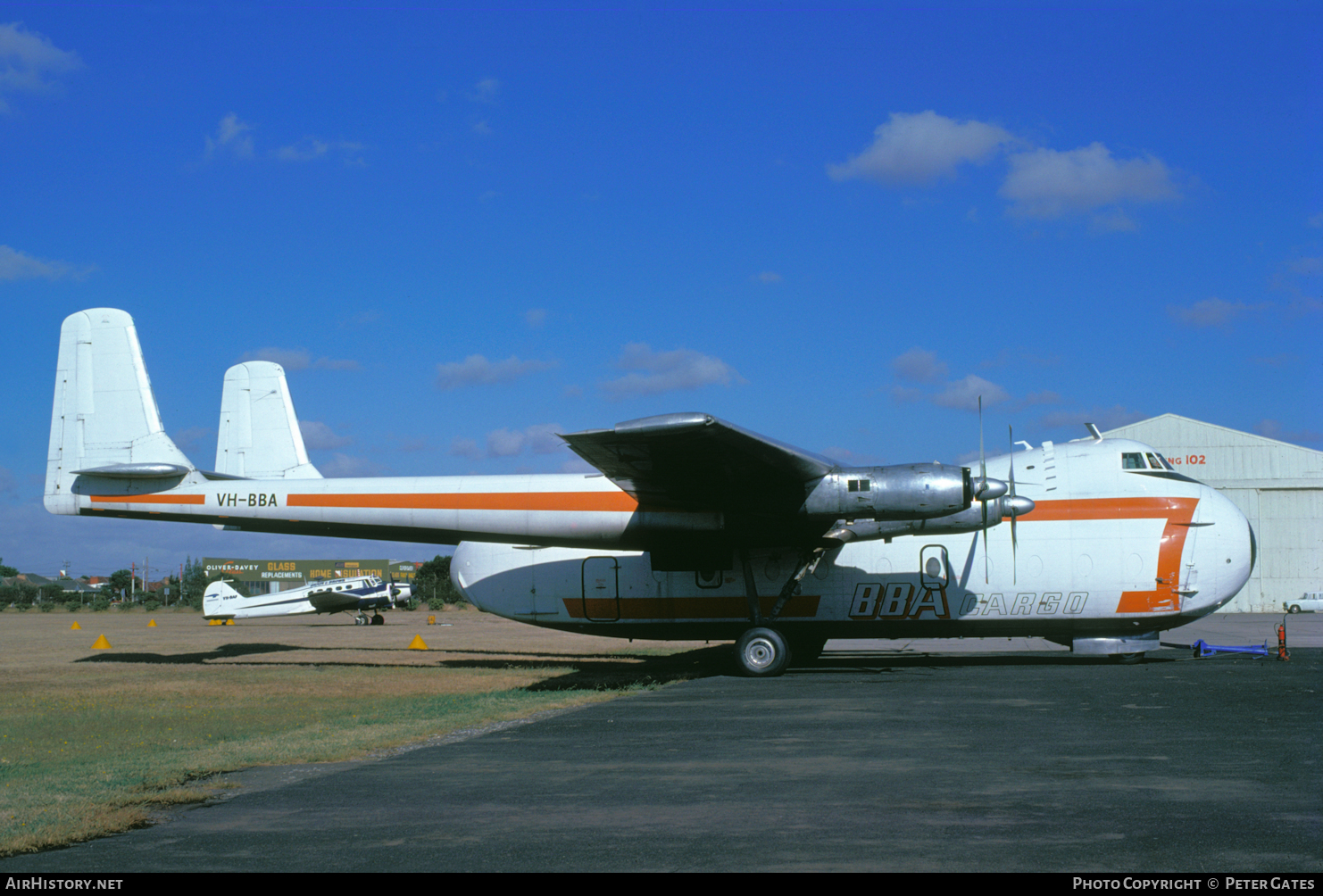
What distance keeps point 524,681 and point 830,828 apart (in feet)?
44.6

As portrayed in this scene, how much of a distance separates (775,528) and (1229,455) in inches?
1977

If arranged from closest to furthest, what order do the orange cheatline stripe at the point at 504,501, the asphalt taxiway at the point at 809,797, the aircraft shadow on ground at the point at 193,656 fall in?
the asphalt taxiway at the point at 809,797 → the orange cheatline stripe at the point at 504,501 → the aircraft shadow on ground at the point at 193,656

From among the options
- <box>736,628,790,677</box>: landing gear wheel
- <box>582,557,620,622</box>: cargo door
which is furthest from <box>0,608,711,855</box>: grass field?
<box>736,628,790,677</box>: landing gear wheel

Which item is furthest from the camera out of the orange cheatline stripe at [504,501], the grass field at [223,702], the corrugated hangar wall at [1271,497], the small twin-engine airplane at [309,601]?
the corrugated hangar wall at [1271,497]

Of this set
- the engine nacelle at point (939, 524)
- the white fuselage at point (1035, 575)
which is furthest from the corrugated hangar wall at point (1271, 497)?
the engine nacelle at point (939, 524)

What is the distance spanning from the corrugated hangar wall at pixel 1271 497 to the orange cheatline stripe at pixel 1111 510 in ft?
138

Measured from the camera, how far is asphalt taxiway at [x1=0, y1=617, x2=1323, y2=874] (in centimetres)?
584

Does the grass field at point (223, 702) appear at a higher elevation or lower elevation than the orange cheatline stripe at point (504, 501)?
lower

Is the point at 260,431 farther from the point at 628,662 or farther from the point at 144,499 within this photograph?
the point at 628,662

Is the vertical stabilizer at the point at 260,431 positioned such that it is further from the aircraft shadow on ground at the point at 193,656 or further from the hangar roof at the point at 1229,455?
the hangar roof at the point at 1229,455

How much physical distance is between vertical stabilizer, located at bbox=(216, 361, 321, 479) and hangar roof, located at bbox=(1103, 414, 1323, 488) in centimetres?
4858

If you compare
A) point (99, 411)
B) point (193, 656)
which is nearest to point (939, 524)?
point (99, 411)

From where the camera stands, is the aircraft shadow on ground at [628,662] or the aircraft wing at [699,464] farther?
the aircraft shadow on ground at [628,662]

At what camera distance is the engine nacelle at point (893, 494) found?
16.7 m
